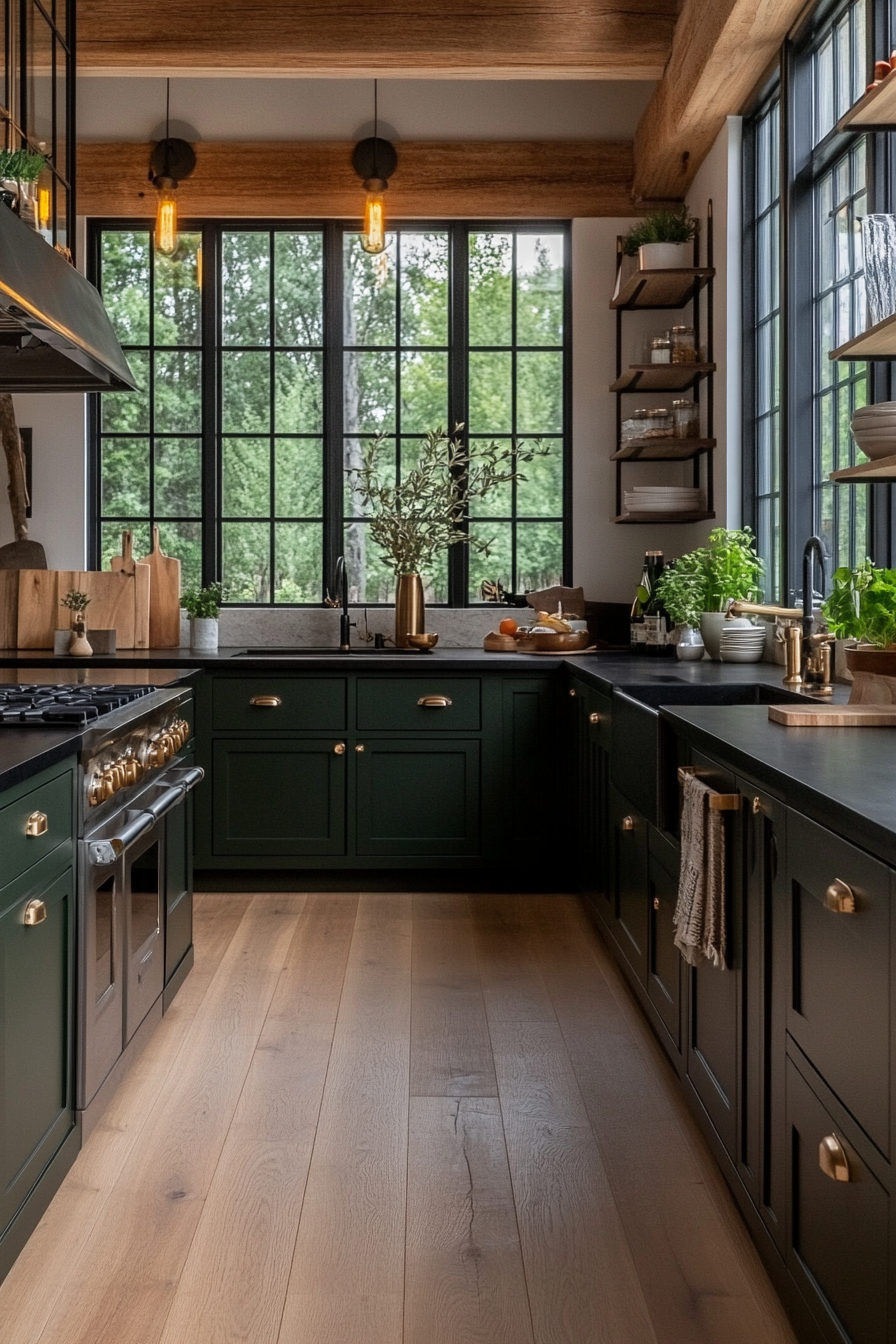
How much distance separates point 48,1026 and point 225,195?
4.14 meters

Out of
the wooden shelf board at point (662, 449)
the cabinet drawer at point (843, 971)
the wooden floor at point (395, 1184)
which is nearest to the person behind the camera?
the cabinet drawer at point (843, 971)

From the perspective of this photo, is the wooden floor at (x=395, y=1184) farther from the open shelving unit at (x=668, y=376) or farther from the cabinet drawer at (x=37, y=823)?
the open shelving unit at (x=668, y=376)

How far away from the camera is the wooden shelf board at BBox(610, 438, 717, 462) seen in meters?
4.67

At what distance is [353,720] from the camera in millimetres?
4555

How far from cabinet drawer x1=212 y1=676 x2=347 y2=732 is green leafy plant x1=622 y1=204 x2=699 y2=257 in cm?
214

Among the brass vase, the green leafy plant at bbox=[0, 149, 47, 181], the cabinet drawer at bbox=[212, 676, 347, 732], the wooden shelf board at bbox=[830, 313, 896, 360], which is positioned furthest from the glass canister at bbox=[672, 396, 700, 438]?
the green leafy plant at bbox=[0, 149, 47, 181]

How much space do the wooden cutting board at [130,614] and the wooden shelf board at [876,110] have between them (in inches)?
132

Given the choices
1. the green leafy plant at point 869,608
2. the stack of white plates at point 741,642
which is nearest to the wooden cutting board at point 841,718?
→ the green leafy plant at point 869,608

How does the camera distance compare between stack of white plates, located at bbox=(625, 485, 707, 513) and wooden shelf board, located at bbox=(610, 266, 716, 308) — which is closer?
wooden shelf board, located at bbox=(610, 266, 716, 308)

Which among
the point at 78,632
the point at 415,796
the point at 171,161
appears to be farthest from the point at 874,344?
the point at 171,161

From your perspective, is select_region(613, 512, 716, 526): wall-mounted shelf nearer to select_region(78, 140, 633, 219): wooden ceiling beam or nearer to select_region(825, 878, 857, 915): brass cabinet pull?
select_region(78, 140, 633, 219): wooden ceiling beam

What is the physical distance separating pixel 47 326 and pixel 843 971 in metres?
2.13

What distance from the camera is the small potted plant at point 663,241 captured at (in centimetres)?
471

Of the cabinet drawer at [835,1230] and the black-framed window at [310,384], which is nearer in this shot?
the cabinet drawer at [835,1230]
